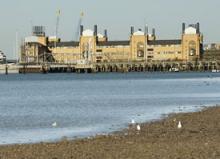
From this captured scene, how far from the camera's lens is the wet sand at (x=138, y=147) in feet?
79.8

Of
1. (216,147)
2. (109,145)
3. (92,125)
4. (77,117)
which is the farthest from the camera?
(77,117)

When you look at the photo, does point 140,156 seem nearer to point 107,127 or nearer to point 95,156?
point 95,156

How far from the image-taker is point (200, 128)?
115 ft

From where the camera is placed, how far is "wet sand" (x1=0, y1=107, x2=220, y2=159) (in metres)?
24.3

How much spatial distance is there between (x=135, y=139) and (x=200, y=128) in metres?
5.73

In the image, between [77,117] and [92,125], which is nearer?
[92,125]

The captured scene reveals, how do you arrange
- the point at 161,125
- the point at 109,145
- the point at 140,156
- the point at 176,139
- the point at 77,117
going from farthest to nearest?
1. the point at 77,117
2. the point at 161,125
3. the point at 176,139
4. the point at 109,145
5. the point at 140,156

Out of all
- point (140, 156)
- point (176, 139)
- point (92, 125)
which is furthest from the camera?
point (92, 125)

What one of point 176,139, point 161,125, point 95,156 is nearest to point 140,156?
point 95,156

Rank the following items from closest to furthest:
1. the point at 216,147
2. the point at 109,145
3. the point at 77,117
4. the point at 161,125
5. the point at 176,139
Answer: the point at 216,147
the point at 109,145
the point at 176,139
the point at 161,125
the point at 77,117

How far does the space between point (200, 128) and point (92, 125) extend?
895 centimetres

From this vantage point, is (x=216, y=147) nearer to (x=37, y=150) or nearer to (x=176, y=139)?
(x=176, y=139)

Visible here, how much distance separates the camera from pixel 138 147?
26.5 meters

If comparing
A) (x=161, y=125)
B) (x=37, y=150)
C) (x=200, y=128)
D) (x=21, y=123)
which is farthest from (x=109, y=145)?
(x=21, y=123)
